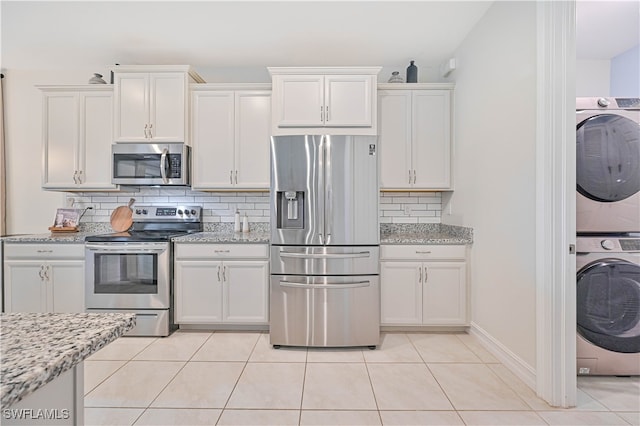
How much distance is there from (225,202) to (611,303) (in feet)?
10.8

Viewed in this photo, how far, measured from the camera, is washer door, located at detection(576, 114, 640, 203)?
2.04 metres

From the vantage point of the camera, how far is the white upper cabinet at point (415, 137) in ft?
10.3

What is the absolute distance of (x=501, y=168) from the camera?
231cm

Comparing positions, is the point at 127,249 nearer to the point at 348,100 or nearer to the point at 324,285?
the point at 324,285

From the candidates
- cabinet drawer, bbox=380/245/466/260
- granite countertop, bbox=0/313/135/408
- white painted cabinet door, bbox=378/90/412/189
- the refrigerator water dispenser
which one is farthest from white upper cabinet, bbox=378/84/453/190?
granite countertop, bbox=0/313/135/408

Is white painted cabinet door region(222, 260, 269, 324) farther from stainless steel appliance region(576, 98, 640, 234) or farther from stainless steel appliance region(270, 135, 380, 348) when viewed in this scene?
stainless steel appliance region(576, 98, 640, 234)

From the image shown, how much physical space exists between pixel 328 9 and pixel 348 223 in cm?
167

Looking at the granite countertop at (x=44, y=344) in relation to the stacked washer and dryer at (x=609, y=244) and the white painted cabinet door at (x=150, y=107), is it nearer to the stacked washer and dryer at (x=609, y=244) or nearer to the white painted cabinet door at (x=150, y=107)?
the stacked washer and dryer at (x=609, y=244)

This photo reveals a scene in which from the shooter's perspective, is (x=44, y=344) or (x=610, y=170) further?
(x=610, y=170)

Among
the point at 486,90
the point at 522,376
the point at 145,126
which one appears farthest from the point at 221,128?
the point at 522,376

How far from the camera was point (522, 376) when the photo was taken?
6.80 ft

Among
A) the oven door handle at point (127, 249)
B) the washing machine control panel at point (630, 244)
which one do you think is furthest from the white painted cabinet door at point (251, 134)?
the washing machine control panel at point (630, 244)

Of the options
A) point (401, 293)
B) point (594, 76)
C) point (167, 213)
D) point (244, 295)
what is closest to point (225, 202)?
point (167, 213)

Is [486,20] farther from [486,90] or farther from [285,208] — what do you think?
[285,208]
